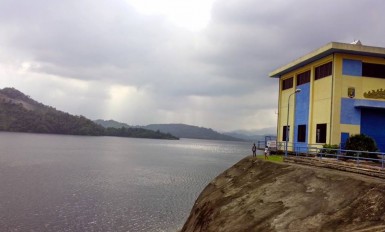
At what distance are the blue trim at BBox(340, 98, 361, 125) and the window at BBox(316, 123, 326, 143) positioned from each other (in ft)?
6.80

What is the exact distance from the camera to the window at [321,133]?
33062 mm

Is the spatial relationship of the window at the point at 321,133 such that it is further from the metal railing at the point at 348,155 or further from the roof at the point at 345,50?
the roof at the point at 345,50

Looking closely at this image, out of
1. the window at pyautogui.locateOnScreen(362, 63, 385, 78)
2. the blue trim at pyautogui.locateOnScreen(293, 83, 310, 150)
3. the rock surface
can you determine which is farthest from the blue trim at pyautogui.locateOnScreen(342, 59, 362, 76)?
the rock surface

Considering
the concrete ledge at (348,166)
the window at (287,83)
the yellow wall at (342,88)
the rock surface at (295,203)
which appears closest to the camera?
the rock surface at (295,203)

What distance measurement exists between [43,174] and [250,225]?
6100cm

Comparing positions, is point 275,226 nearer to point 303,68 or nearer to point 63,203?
point 303,68

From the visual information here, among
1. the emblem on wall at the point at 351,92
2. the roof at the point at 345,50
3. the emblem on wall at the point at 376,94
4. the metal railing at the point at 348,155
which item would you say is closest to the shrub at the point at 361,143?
the metal railing at the point at 348,155

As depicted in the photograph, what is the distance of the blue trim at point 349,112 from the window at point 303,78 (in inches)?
236

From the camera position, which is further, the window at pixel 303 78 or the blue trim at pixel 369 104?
the window at pixel 303 78

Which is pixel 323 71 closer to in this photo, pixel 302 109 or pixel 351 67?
pixel 351 67

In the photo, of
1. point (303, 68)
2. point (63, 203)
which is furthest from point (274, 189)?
point (63, 203)

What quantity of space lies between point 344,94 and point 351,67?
2.65 meters

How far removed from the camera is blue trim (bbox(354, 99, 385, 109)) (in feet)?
103

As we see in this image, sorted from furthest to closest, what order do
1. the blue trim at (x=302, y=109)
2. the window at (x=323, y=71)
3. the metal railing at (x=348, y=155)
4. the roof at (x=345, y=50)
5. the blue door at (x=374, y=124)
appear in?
the blue trim at (x=302, y=109) → the blue door at (x=374, y=124) → the window at (x=323, y=71) → the roof at (x=345, y=50) → the metal railing at (x=348, y=155)
